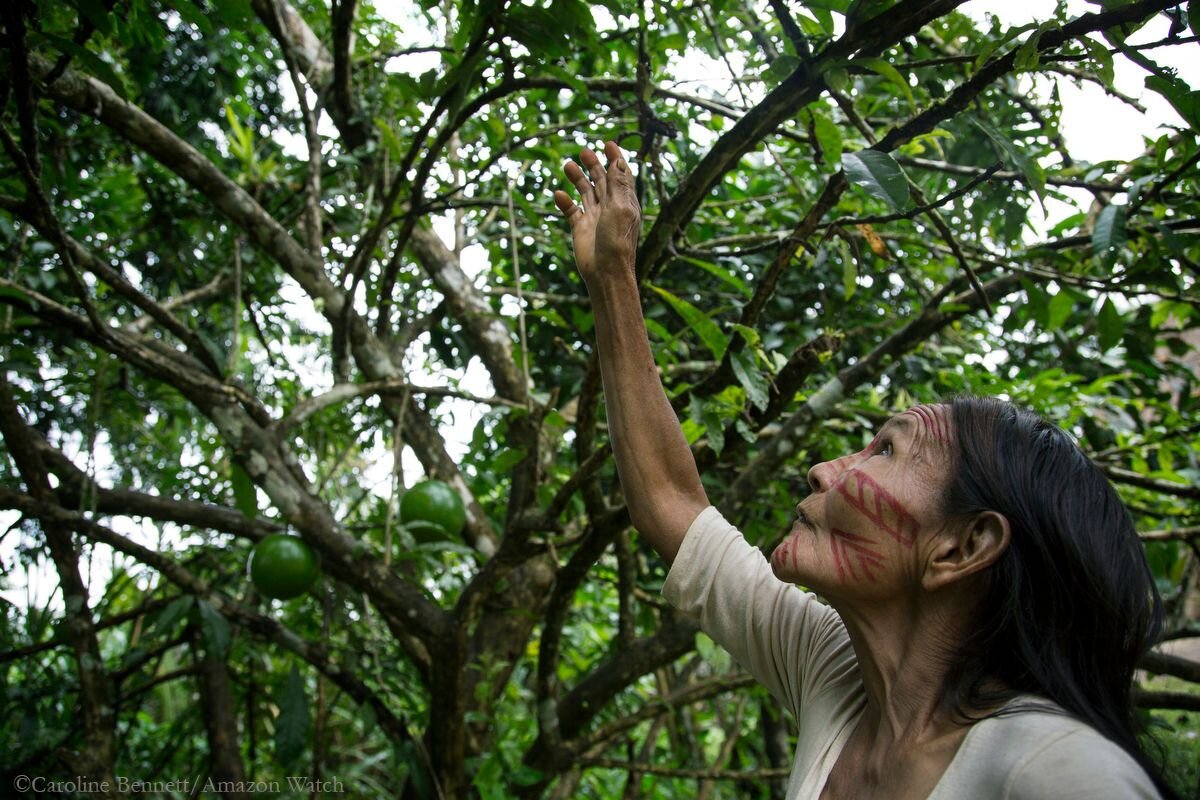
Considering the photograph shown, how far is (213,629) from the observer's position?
213 cm

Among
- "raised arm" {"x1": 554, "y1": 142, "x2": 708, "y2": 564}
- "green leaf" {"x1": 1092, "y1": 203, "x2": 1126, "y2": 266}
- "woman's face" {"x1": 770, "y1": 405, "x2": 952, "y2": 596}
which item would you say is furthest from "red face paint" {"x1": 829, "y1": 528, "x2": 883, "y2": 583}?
"green leaf" {"x1": 1092, "y1": 203, "x2": 1126, "y2": 266}

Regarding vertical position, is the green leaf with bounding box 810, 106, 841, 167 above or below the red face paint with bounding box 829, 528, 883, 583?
above

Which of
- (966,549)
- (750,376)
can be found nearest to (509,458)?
(750,376)

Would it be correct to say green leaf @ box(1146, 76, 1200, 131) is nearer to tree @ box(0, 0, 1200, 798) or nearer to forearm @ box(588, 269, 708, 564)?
tree @ box(0, 0, 1200, 798)

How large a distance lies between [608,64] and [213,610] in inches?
66.0

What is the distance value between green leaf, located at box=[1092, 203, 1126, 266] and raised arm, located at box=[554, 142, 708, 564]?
0.96 meters

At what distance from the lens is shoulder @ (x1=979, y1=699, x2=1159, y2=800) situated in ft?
2.52

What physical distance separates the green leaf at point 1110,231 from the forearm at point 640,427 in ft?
3.15

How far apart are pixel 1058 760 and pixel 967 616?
241mm

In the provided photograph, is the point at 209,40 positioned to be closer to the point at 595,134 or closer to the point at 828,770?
the point at 595,134

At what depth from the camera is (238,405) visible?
212 cm

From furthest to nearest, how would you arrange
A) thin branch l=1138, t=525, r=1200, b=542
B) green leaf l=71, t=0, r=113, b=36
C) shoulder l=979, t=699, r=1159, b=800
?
1. thin branch l=1138, t=525, r=1200, b=542
2. green leaf l=71, t=0, r=113, b=36
3. shoulder l=979, t=699, r=1159, b=800

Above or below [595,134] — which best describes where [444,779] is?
below

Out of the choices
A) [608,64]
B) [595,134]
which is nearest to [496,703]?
[595,134]
